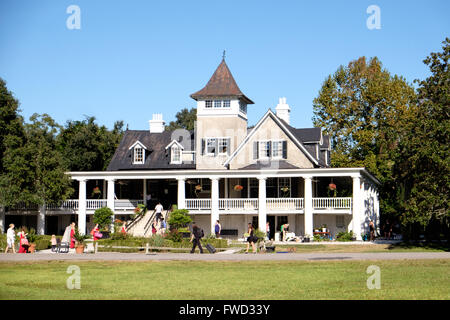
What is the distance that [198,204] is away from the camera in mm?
51562

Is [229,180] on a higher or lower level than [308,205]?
higher

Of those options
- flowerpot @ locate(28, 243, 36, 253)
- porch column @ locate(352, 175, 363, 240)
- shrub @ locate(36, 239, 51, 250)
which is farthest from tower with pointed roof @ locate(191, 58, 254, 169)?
flowerpot @ locate(28, 243, 36, 253)

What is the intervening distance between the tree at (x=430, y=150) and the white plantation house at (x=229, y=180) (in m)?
8.99

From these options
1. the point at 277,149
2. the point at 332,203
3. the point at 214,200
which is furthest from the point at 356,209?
the point at 214,200

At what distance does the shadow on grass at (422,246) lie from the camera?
3916 cm

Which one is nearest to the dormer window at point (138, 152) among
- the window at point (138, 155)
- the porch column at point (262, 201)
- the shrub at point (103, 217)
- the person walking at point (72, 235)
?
the window at point (138, 155)

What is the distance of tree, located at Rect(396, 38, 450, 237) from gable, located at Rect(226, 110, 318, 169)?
1204 centimetres

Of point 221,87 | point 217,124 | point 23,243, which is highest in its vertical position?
point 221,87

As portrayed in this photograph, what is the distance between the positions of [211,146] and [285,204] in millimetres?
8176

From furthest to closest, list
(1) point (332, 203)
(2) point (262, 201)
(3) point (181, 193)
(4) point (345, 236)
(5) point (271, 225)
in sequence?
(5) point (271, 225) → (3) point (181, 193) → (2) point (262, 201) → (1) point (332, 203) → (4) point (345, 236)

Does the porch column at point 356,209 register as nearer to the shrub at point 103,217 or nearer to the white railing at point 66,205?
the shrub at point 103,217

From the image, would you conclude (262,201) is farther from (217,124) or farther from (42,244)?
(42,244)
